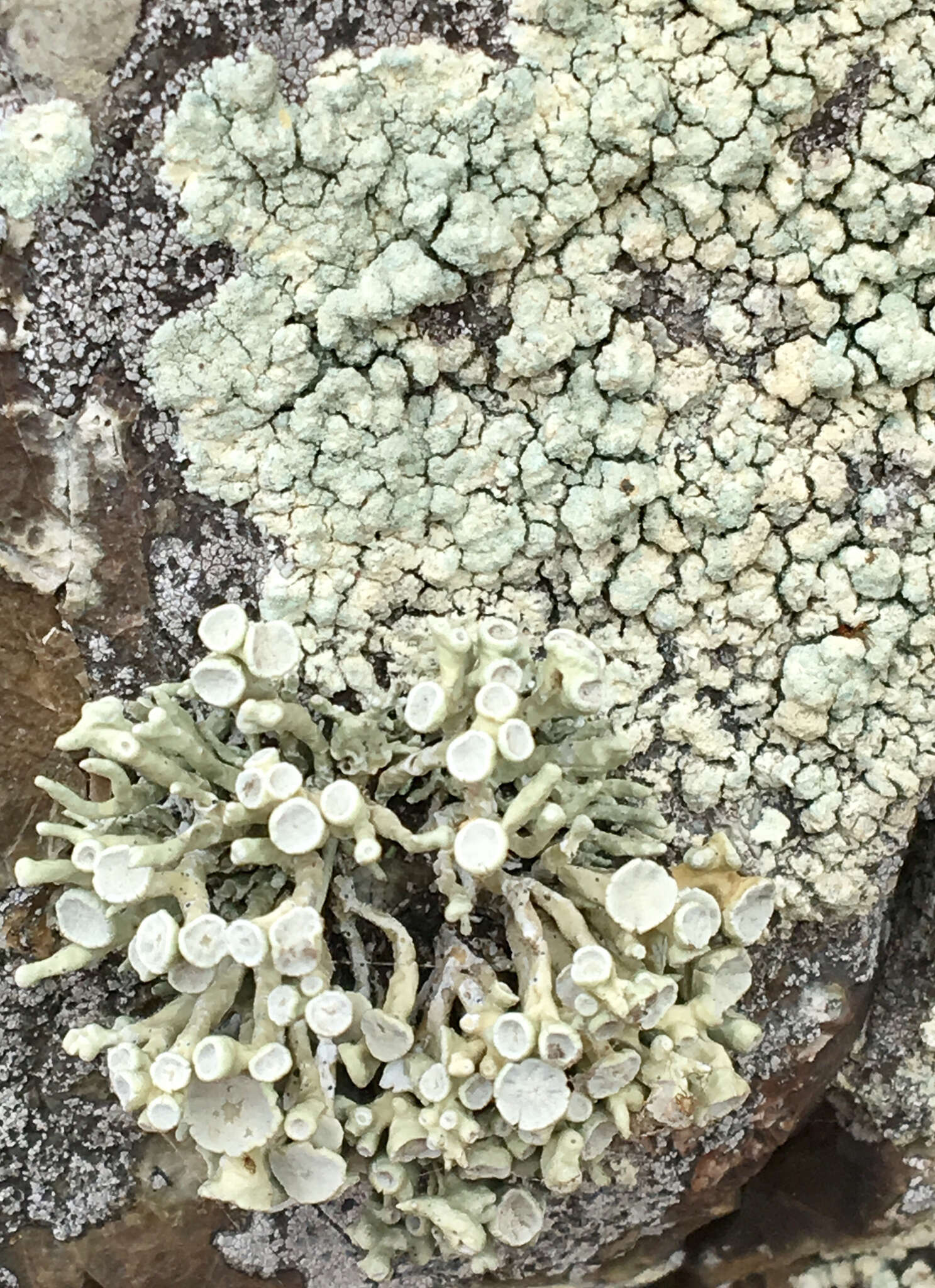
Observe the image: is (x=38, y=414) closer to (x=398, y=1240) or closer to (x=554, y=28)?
(x=554, y=28)

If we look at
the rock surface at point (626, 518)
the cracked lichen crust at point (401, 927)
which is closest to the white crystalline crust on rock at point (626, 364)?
the rock surface at point (626, 518)

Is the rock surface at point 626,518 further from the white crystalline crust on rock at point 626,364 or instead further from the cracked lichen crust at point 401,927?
the cracked lichen crust at point 401,927

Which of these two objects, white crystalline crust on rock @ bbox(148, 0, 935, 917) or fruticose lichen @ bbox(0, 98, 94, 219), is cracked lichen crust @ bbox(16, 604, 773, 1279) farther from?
fruticose lichen @ bbox(0, 98, 94, 219)

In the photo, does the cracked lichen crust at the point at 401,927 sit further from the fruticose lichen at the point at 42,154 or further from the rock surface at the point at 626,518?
the fruticose lichen at the point at 42,154

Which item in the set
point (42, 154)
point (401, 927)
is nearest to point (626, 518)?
point (401, 927)

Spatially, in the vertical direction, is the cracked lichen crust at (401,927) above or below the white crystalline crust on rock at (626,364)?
below

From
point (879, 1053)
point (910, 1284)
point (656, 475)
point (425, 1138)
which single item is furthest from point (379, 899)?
point (910, 1284)
